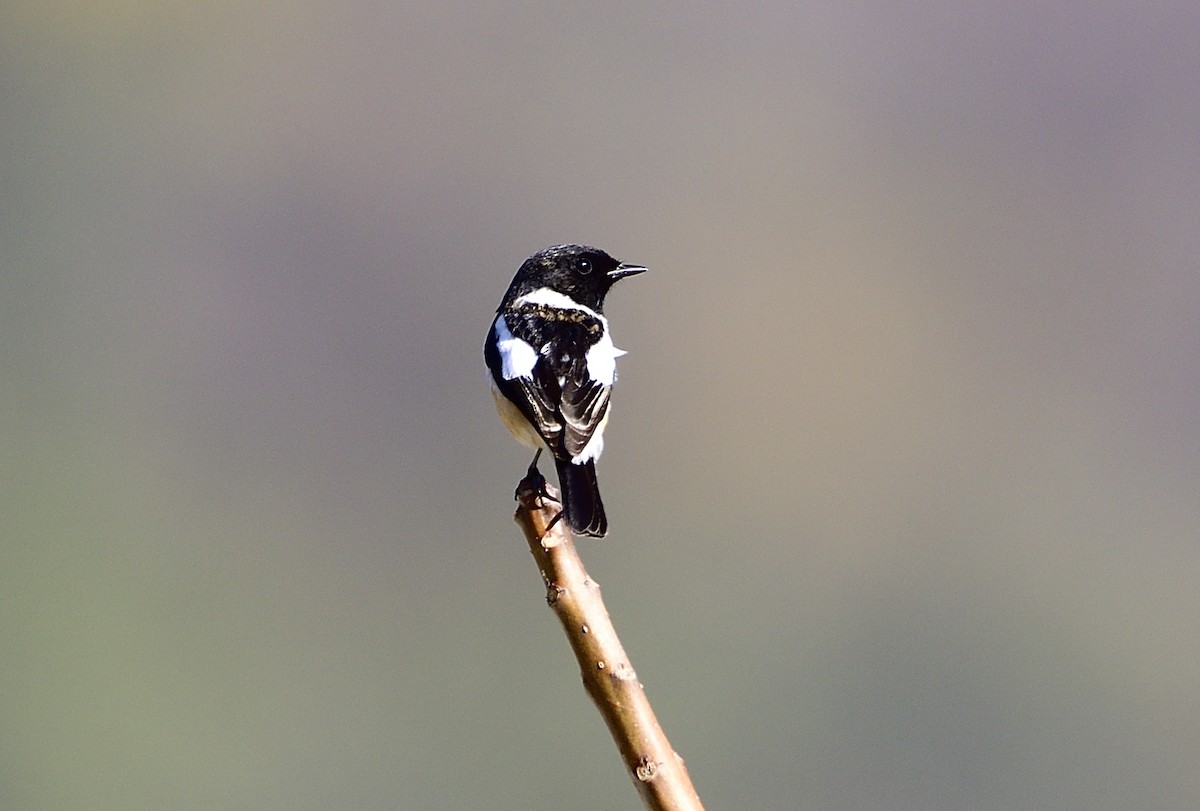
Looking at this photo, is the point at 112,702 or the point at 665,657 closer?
the point at 665,657

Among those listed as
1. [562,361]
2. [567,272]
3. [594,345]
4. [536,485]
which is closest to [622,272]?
[567,272]

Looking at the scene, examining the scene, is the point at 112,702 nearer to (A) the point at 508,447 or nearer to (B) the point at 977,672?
(A) the point at 508,447

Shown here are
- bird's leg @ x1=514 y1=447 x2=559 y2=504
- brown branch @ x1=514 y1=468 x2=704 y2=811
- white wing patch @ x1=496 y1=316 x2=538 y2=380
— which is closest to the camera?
brown branch @ x1=514 y1=468 x2=704 y2=811

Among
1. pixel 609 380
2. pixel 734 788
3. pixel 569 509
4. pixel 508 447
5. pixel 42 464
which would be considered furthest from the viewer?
pixel 42 464

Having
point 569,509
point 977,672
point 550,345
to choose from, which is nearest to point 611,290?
point 550,345

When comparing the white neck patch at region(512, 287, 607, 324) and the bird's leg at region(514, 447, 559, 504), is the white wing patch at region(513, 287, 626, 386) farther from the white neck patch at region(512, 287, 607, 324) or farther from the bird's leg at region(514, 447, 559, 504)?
the bird's leg at region(514, 447, 559, 504)

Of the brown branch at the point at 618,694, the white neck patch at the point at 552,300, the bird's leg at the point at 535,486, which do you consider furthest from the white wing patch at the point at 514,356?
the brown branch at the point at 618,694

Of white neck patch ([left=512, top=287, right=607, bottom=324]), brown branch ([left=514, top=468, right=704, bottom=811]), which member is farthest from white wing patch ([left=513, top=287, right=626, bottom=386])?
brown branch ([left=514, top=468, right=704, bottom=811])
